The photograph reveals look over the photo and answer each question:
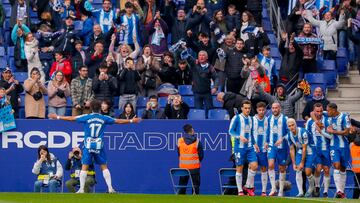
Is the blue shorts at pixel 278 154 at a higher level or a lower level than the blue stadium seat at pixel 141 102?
lower

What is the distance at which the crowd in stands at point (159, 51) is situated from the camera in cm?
3148

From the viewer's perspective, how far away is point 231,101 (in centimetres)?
3145

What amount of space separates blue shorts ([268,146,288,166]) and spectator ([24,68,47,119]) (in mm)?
5067

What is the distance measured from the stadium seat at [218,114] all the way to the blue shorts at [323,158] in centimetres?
275

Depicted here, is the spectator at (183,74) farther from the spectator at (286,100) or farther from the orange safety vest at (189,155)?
the orange safety vest at (189,155)

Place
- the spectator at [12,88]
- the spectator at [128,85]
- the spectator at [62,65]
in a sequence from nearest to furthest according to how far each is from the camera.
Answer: the spectator at [12,88] → the spectator at [128,85] → the spectator at [62,65]

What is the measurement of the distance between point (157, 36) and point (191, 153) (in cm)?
472

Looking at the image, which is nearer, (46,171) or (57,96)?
(46,171)

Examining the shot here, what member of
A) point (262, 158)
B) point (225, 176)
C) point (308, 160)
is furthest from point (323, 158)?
point (225, 176)

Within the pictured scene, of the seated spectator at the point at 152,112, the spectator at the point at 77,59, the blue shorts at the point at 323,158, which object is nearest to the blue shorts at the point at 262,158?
the blue shorts at the point at 323,158

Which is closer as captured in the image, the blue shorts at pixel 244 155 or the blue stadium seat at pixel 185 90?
the blue shorts at pixel 244 155

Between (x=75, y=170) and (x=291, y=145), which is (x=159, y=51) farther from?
(x=291, y=145)

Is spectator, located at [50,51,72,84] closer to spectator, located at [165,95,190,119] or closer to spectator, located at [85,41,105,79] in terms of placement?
spectator, located at [85,41,105,79]

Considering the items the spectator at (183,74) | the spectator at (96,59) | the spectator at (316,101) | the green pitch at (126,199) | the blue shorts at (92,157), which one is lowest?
the green pitch at (126,199)
